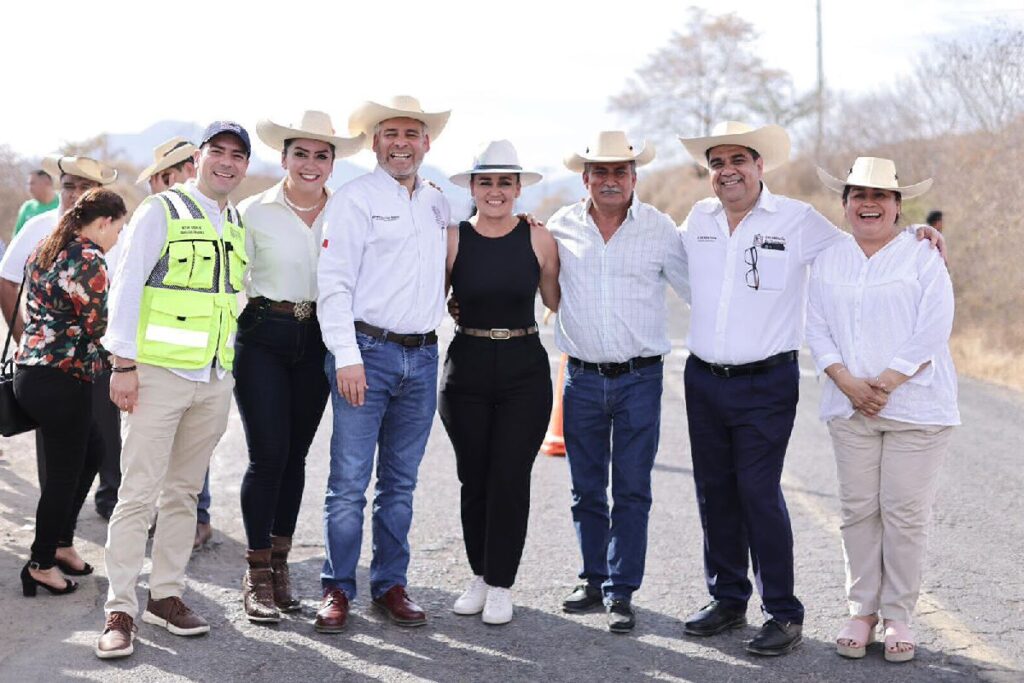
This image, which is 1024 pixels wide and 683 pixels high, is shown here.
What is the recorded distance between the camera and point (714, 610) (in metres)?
5.33

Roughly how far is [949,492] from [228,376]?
513 cm

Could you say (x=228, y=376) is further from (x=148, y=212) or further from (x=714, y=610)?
(x=714, y=610)

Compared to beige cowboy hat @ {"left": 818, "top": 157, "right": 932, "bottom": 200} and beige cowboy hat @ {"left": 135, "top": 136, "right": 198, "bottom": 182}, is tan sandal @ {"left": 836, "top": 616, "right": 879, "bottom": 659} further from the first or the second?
beige cowboy hat @ {"left": 135, "top": 136, "right": 198, "bottom": 182}

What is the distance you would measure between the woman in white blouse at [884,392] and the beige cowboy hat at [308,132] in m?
2.30

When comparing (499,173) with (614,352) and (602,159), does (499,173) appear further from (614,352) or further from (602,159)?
(614,352)

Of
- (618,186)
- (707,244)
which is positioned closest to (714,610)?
(707,244)

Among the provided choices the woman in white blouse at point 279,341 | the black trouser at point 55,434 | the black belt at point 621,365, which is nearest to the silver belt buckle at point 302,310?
the woman in white blouse at point 279,341

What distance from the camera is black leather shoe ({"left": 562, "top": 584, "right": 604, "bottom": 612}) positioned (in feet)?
18.4

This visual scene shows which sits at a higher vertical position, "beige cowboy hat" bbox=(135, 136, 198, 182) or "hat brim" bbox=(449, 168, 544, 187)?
"beige cowboy hat" bbox=(135, 136, 198, 182)

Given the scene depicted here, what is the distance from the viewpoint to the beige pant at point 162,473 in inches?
195

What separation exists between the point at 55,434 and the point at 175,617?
44.7 inches

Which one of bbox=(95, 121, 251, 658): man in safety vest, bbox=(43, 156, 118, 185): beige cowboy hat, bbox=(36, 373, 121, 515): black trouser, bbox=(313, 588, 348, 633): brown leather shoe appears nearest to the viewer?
bbox=(95, 121, 251, 658): man in safety vest

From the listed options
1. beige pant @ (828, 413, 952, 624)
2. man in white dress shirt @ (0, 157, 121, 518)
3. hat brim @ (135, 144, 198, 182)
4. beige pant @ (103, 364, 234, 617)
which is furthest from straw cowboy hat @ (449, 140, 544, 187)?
man in white dress shirt @ (0, 157, 121, 518)

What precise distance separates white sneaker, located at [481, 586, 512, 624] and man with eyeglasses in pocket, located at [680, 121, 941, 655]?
84cm
